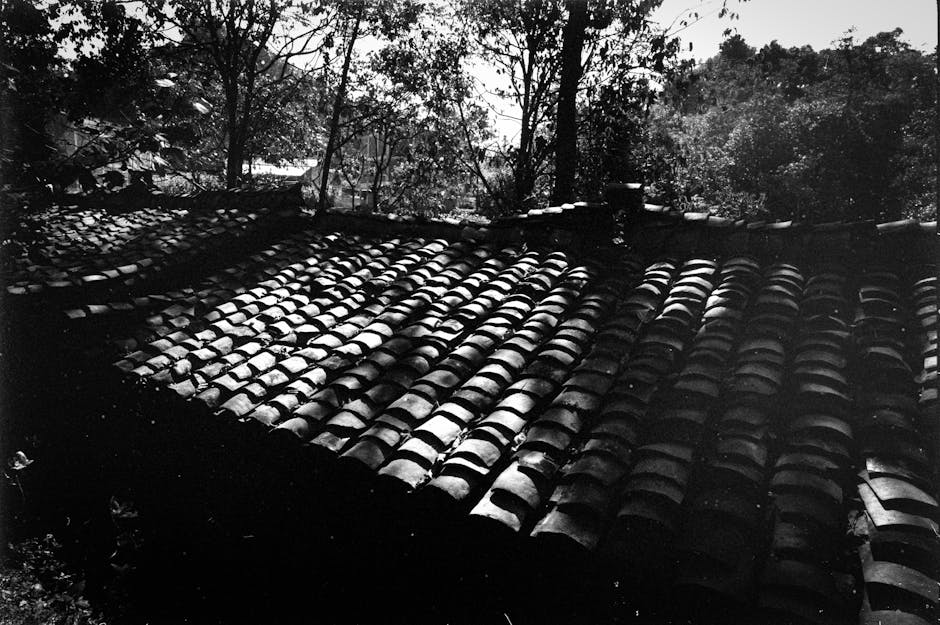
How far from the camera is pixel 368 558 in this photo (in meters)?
4.32

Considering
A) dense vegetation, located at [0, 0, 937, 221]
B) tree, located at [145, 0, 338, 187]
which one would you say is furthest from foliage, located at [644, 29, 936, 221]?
tree, located at [145, 0, 338, 187]

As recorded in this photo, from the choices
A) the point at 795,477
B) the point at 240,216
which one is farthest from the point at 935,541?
the point at 240,216

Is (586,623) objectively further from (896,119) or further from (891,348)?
(896,119)

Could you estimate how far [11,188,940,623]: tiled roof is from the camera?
9.07 ft

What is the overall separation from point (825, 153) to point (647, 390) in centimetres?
2584

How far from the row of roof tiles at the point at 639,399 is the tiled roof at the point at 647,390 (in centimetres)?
2

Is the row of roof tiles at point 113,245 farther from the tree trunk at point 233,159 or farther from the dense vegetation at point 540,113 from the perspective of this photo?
the tree trunk at point 233,159

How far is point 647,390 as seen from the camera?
153 inches

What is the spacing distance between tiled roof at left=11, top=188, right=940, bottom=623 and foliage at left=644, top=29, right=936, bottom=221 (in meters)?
15.5

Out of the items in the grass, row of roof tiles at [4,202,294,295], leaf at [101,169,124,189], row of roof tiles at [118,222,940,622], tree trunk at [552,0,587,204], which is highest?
tree trunk at [552,0,587,204]

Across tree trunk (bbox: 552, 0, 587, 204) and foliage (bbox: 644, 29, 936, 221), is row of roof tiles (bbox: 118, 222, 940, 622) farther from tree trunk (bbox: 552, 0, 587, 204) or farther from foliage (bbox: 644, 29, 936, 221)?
foliage (bbox: 644, 29, 936, 221)

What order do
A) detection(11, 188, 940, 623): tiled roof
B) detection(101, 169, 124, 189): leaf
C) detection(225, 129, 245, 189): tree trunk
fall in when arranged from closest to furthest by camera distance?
detection(11, 188, 940, 623): tiled roof → detection(101, 169, 124, 189): leaf → detection(225, 129, 245, 189): tree trunk

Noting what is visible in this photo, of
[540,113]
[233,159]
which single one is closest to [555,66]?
[540,113]

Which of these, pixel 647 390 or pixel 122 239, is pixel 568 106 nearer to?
pixel 122 239
